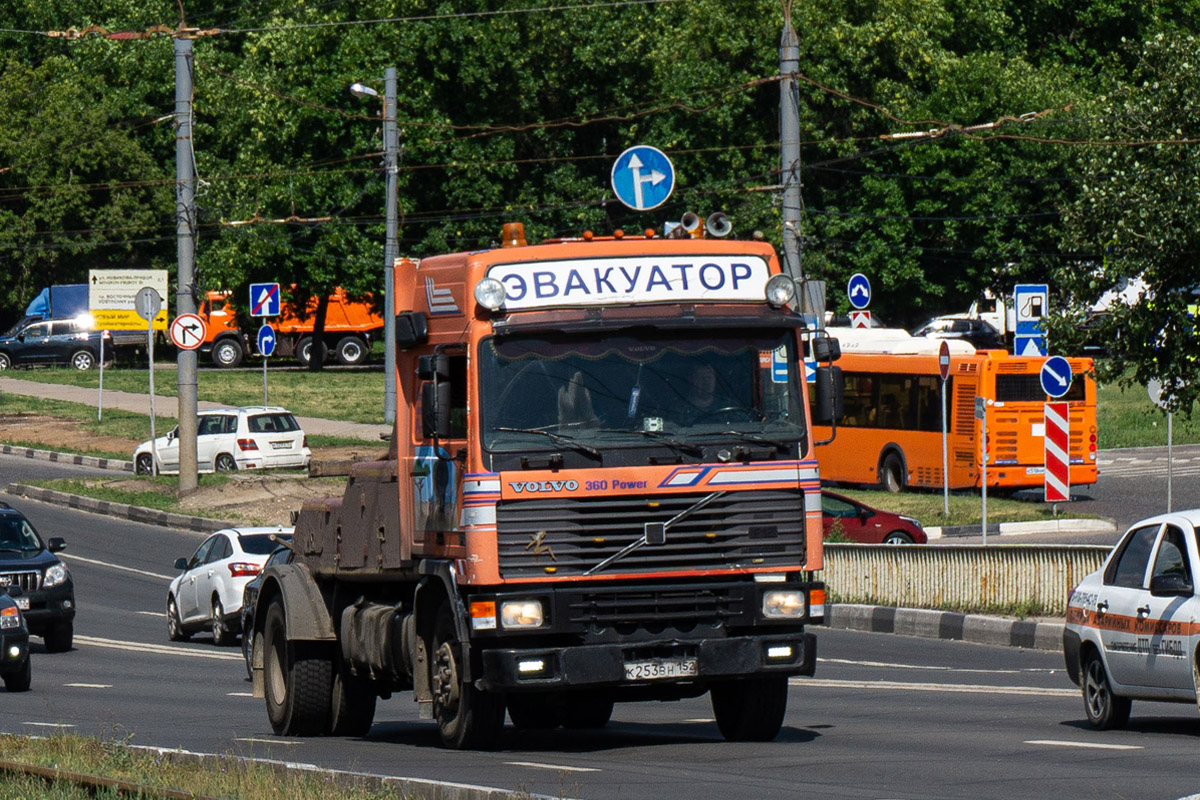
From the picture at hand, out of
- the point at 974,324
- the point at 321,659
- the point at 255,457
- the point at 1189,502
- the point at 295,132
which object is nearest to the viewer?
the point at 321,659

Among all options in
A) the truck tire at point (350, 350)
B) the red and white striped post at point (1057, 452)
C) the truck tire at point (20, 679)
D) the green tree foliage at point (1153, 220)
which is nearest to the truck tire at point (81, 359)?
the truck tire at point (350, 350)

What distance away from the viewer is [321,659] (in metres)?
14.0

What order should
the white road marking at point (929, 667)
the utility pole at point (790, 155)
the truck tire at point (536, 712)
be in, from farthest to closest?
the utility pole at point (790, 155)
the white road marking at point (929, 667)
the truck tire at point (536, 712)

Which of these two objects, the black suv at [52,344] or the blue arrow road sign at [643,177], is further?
the black suv at [52,344]

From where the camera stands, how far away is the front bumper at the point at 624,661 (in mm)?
10891

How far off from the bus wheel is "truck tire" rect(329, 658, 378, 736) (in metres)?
27.1

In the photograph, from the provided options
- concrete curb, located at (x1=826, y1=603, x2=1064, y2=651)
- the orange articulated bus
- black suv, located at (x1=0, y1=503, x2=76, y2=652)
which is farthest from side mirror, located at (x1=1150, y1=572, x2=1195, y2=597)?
the orange articulated bus

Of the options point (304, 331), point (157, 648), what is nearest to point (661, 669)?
→ point (157, 648)

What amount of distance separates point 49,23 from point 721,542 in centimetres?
7845

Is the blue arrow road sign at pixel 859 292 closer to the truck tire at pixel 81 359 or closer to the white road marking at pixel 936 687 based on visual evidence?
the white road marking at pixel 936 687

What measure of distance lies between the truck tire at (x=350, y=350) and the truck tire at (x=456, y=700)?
62.2m

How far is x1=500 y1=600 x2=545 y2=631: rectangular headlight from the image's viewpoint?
1088 centimetres

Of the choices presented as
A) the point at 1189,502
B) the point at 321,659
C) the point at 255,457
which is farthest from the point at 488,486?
the point at 255,457

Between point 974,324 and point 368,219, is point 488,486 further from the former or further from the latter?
point 974,324
